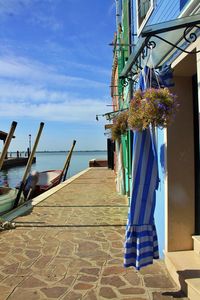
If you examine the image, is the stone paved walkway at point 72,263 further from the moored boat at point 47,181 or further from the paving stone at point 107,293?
the moored boat at point 47,181

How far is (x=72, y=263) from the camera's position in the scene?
18.3ft

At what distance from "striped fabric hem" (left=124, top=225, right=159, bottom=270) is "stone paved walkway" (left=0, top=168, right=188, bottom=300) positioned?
1.25ft

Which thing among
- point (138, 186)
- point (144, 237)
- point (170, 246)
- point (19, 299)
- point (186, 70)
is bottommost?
point (19, 299)

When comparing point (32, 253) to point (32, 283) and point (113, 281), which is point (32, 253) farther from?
point (113, 281)

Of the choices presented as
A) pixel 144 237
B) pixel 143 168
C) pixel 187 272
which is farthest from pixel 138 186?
pixel 187 272

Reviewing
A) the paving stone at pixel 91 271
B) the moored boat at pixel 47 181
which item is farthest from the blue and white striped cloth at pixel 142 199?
the moored boat at pixel 47 181

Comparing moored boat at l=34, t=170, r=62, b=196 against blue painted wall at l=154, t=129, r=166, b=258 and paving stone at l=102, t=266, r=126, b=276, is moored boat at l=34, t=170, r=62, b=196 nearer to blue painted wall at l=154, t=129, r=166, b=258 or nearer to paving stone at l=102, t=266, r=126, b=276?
blue painted wall at l=154, t=129, r=166, b=258

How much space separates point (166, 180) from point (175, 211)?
0.49 m

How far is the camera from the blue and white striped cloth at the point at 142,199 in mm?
4449

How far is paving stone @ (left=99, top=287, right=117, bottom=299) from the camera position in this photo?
14.2 feet

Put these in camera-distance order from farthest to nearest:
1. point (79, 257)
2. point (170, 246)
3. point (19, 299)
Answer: point (79, 257) → point (170, 246) → point (19, 299)

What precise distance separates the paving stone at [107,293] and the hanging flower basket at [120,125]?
19.3ft

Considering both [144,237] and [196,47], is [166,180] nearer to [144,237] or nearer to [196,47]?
[144,237]

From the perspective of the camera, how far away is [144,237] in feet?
14.7
